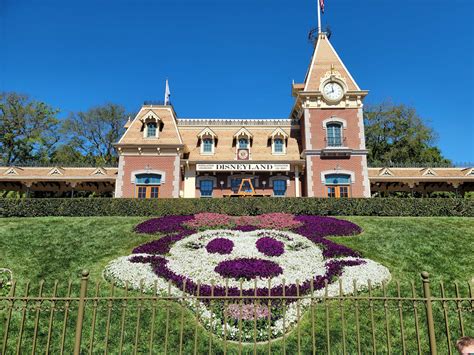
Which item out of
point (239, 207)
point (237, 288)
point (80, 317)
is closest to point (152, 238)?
point (239, 207)

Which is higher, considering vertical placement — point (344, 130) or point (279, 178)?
point (344, 130)

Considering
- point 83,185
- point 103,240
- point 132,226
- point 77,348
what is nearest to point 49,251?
point 103,240

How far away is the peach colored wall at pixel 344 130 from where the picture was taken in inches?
985

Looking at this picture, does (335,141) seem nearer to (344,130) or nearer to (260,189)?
(344,130)

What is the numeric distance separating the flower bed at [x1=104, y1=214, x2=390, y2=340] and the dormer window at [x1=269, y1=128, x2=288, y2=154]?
38.5ft

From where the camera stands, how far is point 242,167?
25094 mm

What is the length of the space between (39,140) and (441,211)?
43140 millimetres

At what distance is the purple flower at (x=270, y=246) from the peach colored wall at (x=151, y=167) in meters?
12.7

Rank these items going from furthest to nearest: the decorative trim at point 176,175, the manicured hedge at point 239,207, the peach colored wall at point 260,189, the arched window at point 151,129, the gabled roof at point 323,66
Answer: the gabled roof at point 323,66 → the peach colored wall at point 260,189 → the arched window at point 151,129 → the decorative trim at point 176,175 → the manicured hedge at point 239,207

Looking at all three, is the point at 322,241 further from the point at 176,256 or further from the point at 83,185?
the point at 83,185

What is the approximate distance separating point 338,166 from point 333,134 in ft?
8.52

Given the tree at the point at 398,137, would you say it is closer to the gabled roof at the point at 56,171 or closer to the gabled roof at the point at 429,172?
the gabled roof at the point at 429,172

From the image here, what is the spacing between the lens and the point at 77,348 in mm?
4895

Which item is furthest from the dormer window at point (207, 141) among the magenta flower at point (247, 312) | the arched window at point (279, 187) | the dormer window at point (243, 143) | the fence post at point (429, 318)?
the fence post at point (429, 318)
